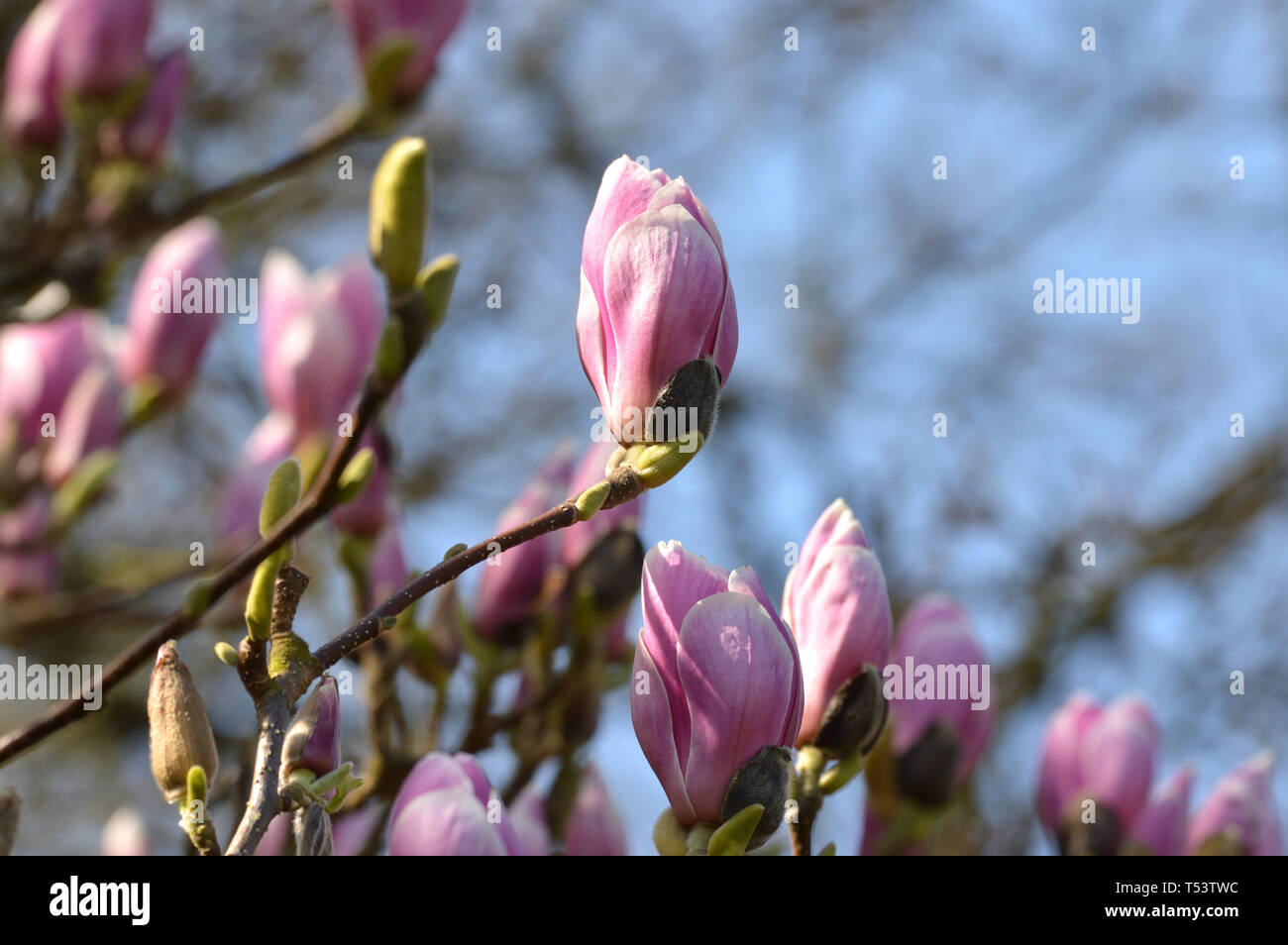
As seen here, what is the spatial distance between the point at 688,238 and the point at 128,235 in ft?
3.49

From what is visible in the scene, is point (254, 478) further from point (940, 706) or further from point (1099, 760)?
point (1099, 760)

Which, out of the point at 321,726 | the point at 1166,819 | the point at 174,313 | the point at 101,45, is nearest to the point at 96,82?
the point at 101,45

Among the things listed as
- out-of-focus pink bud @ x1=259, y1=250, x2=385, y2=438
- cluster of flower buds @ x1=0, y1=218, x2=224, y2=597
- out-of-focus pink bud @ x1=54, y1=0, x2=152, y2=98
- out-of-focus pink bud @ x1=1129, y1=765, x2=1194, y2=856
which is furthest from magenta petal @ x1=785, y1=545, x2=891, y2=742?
out-of-focus pink bud @ x1=54, y1=0, x2=152, y2=98

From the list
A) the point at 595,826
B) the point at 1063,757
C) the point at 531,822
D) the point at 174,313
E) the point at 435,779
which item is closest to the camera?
the point at 435,779

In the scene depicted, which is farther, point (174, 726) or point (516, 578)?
point (516, 578)

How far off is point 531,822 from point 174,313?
1.13 metres

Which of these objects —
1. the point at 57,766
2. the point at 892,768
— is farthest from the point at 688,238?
the point at 57,766

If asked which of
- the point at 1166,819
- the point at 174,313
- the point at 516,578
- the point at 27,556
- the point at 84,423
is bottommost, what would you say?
the point at 1166,819

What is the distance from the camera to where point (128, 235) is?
1.71 meters

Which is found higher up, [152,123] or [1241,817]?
[152,123]

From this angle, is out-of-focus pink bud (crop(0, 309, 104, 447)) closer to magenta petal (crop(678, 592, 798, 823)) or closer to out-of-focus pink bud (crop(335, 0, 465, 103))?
out-of-focus pink bud (crop(335, 0, 465, 103))

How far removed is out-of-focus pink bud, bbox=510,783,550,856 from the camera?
1.14 meters

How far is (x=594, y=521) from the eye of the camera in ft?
5.24
